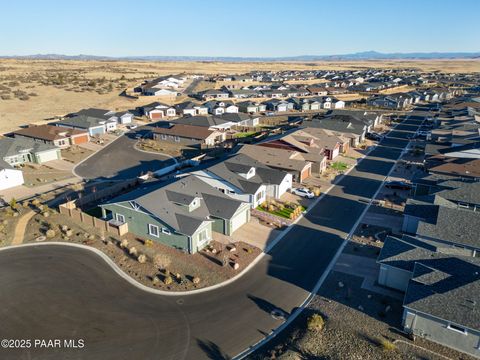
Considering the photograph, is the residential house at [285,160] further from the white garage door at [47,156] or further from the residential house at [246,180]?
the white garage door at [47,156]

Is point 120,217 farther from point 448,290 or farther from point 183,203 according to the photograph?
point 448,290

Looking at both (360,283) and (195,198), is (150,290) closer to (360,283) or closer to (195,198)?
(195,198)

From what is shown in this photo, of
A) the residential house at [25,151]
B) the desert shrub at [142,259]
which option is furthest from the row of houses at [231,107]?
the desert shrub at [142,259]

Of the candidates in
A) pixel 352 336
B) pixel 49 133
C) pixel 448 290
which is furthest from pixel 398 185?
pixel 49 133

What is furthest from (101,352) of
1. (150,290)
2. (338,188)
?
(338,188)

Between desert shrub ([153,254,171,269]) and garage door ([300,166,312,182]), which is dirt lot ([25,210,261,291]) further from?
garage door ([300,166,312,182])

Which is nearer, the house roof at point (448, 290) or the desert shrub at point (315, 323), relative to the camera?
the house roof at point (448, 290)

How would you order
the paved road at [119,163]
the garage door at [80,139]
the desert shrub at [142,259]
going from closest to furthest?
the desert shrub at [142,259]
the paved road at [119,163]
the garage door at [80,139]
